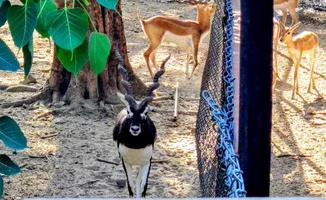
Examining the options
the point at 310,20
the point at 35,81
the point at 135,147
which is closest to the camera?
the point at 135,147

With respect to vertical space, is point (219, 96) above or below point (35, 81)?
above

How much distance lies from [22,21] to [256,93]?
5.55 feet

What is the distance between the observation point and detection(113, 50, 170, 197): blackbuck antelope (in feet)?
16.5

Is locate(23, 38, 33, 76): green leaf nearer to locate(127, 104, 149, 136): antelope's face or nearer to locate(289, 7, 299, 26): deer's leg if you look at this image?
locate(127, 104, 149, 136): antelope's face

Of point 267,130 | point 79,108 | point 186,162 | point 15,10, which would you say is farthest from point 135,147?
point 15,10

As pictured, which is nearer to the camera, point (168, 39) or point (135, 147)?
point (135, 147)

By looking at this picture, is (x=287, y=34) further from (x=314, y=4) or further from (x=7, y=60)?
(x=7, y=60)

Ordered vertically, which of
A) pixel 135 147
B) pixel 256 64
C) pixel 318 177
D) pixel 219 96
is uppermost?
pixel 256 64

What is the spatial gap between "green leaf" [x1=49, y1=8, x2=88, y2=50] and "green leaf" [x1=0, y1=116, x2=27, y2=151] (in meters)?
0.23

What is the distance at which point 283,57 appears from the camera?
8.99 meters

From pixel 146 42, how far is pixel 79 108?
283cm

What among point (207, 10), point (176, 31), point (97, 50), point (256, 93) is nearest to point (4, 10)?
point (97, 50)

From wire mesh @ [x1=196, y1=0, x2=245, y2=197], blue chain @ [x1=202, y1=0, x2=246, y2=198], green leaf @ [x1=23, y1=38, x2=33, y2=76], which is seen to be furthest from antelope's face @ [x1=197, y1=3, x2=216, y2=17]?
green leaf @ [x1=23, y1=38, x2=33, y2=76]

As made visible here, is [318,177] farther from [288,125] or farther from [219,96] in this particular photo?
[219,96]
